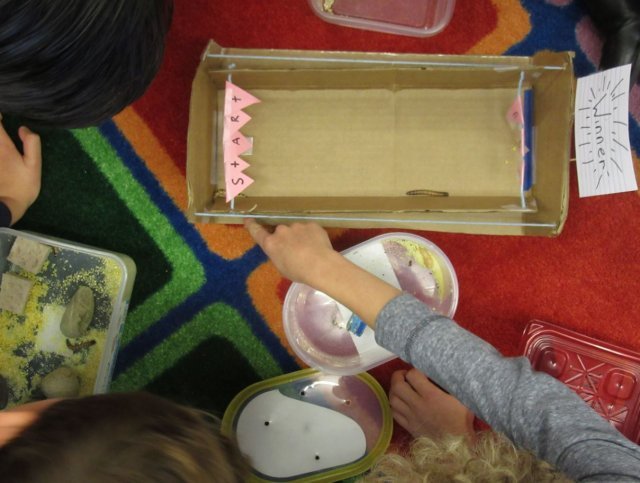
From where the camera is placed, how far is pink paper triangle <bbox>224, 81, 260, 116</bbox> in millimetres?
847

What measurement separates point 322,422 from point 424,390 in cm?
A: 19

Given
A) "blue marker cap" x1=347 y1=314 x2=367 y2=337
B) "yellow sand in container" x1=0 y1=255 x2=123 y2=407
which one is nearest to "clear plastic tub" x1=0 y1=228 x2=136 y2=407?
"yellow sand in container" x1=0 y1=255 x2=123 y2=407

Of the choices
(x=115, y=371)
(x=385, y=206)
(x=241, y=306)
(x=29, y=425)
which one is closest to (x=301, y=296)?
(x=241, y=306)

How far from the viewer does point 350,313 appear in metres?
0.91

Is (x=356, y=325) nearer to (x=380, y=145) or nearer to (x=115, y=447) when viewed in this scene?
(x=380, y=145)

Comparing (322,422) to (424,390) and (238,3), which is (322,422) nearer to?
(424,390)

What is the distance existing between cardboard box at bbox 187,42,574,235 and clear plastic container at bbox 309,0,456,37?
113 millimetres

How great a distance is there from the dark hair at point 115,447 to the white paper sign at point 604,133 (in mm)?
630

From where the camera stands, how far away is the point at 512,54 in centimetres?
92

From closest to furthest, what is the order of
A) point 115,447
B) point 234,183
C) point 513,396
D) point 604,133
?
point 115,447
point 513,396
point 604,133
point 234,183

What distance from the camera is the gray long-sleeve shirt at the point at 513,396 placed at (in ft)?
1.87

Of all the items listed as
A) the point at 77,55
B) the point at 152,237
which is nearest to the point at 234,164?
the point at 152,237

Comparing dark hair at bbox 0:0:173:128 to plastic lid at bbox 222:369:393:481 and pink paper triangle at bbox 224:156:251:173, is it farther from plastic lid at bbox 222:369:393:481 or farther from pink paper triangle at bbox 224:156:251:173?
plastic lid at bbox 222:369:393:481

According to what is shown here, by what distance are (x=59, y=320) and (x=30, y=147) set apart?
295 mm
